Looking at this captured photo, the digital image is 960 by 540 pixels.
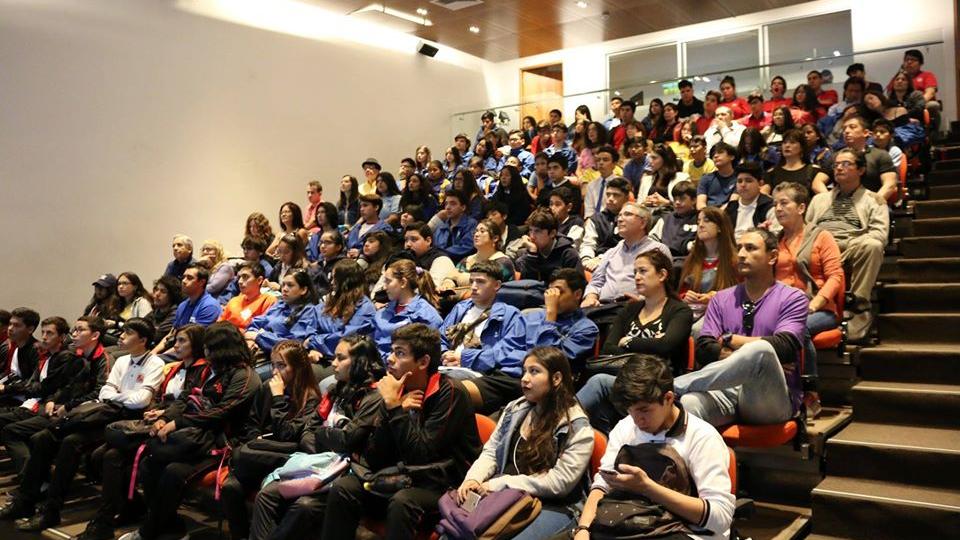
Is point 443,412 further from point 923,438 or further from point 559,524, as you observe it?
point 923,438

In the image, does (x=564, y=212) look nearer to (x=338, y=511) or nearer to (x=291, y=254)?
(x=291, y=254)

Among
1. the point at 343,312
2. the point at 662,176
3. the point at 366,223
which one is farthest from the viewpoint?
the point at 366,223

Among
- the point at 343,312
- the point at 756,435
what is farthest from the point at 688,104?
the point at 756,435

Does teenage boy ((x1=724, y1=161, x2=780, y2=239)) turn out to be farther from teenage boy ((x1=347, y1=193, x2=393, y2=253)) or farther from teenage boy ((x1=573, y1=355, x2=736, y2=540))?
teenage boy ((x1=347, y1=193, x2=393, y2=253))

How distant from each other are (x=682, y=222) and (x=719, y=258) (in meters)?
1.20

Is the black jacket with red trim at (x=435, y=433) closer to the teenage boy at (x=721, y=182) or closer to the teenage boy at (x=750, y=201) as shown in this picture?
the teenage boy at (x=750, y=201)

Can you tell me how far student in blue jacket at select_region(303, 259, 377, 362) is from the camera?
479 cm

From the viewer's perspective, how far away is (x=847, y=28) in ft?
32.3

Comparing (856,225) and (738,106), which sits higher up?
(738,106)

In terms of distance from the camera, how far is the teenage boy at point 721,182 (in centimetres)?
600

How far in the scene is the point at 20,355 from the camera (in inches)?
233

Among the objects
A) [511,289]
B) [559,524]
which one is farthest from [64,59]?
[559,524]

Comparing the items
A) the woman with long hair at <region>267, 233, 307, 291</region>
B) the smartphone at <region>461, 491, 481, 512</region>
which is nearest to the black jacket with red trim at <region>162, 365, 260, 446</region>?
the smartphone at <region>461, 491, 481, 512</region>

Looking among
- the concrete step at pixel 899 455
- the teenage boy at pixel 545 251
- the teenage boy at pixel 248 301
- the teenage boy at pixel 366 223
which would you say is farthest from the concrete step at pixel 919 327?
the teenage boy at pixel 366 223
